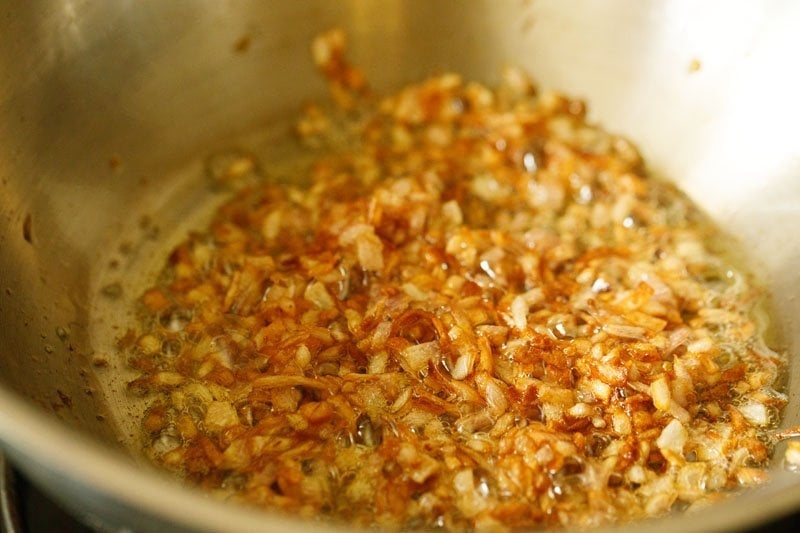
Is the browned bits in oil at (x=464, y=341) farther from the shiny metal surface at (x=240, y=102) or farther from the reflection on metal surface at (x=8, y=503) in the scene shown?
the reflection on metal surface at (x=8, y=503)

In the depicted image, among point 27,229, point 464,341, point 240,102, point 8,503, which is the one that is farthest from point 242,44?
point 8,503

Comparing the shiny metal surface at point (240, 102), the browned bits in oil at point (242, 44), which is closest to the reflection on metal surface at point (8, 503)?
the shiny metal surface at point (240, 102)

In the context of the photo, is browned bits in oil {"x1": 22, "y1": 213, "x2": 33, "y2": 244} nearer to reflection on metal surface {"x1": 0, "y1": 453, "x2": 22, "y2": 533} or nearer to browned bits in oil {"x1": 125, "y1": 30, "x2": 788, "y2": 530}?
browned bits in oil {"x1": 125, "y1": 30, "x2": 788, "y2": 530}

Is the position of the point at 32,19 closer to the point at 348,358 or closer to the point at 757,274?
the point at 348,358

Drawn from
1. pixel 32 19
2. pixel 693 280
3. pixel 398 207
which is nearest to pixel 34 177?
pixel 32 19

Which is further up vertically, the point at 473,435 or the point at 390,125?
the point at 390,125
